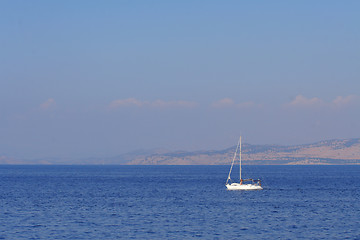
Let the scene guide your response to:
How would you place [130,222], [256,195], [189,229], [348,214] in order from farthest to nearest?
[256,195], [348,214], [130,222], [189,229]

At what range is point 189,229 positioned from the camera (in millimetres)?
76375

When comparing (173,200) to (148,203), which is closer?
(148,203)

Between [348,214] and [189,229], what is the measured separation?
31.5m

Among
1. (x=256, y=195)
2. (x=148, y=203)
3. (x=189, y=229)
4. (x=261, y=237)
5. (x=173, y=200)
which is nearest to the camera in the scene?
(x=261, y=237)

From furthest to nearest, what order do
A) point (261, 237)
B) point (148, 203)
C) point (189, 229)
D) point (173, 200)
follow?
point (173, 200) → point (148, 203) → point (189, 229) → point (261, 237)

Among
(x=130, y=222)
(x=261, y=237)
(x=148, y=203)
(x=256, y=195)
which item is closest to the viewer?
(x=261, y=237)

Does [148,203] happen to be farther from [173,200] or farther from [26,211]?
[26,211]

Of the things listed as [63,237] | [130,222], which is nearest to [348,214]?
[130,222]

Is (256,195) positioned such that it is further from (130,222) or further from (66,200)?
(130,222)

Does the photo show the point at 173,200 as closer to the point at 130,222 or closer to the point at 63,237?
the point at 130,222

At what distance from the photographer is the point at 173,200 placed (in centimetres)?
11875

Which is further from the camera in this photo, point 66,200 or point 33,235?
point 66,200

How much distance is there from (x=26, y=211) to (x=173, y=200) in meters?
33.0

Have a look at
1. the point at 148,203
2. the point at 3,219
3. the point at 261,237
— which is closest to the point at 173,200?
the point at 148,203
